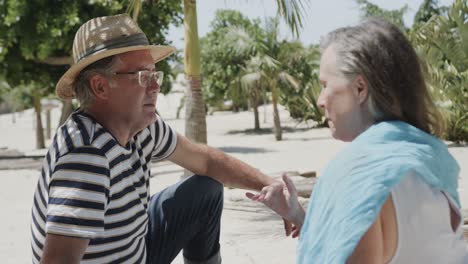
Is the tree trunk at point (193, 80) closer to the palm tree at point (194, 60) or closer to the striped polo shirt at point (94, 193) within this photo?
the palm tree at point (194, 60)

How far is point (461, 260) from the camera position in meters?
1.62

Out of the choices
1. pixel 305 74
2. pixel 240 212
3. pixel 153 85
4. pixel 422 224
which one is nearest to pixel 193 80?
pixel 240 212

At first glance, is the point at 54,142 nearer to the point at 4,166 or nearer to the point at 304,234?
the point at 304,234

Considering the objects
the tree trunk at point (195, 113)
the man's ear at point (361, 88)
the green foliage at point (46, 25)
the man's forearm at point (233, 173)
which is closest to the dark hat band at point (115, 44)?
the man's forearm at point (233, 173)

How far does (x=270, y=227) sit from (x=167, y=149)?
2722mm

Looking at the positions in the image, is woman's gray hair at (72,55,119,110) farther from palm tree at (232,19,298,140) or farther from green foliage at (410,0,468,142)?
palm tree at (232,19,298,140)

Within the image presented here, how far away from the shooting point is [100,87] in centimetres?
244

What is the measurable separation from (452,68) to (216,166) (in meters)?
12.2

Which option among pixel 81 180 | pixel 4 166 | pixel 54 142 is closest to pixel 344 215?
pixel 81 180

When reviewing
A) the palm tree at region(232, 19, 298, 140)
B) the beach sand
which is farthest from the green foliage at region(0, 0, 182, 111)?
the palm tree at region(232, 19, 298, 140)

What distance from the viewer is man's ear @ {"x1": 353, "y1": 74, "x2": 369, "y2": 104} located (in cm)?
153

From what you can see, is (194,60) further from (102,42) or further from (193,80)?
Answer: (102,42)

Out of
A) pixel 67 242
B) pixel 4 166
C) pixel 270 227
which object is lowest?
pixel 4 166

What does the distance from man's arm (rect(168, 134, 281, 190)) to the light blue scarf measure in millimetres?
1420
